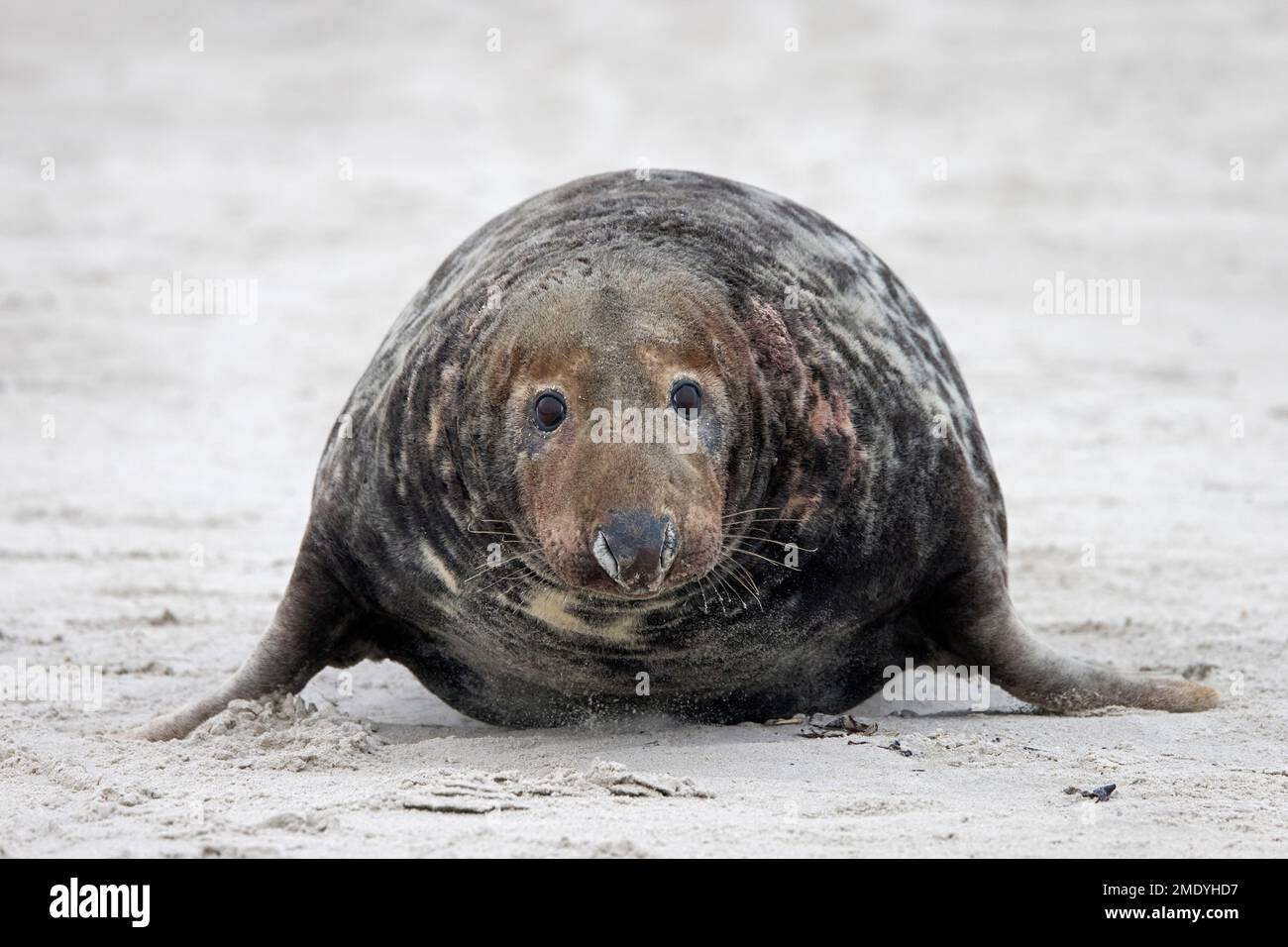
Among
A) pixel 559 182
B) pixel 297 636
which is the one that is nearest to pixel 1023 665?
pixel 297 636

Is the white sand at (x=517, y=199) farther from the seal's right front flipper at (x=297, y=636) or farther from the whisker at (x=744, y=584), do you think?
the whisker at (x=744, y=584)

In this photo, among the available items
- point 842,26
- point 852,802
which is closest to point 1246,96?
point 842,26

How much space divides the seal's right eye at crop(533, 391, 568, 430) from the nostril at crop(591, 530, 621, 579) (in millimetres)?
527

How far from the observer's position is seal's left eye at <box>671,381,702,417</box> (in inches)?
204

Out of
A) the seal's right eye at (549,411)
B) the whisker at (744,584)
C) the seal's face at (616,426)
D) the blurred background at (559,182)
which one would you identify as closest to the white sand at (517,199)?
the blurred background at (559,182)

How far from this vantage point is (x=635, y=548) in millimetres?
4629

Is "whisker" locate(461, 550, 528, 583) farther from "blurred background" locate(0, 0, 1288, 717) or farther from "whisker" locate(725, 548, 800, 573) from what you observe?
"blurred background" locate(0, 0, 1288, 717)

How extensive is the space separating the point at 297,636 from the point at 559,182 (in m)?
9.20

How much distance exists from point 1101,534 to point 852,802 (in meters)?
4.77

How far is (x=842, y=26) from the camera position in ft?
60.6

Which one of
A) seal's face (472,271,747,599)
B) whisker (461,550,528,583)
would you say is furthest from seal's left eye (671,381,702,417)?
whisker (461,550,528,583)

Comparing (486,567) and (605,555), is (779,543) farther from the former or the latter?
(605,555)

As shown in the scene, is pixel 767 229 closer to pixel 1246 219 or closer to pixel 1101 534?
pixel 1101 534

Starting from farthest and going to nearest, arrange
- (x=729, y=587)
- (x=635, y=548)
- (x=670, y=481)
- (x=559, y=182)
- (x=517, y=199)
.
→ (x=559, y=182)
(x=517, y=199)
(x=729, y=587)
(x=670, y=481)
(x=635, y=548)
